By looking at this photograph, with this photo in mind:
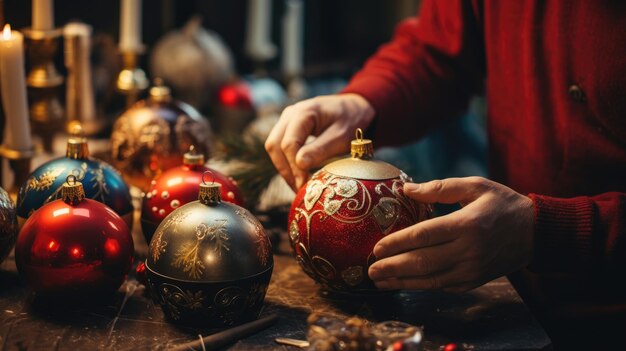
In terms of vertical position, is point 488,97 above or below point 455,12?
below

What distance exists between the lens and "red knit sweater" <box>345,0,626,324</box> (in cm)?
119

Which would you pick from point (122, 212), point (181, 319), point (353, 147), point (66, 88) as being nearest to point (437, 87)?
point (353, 147)

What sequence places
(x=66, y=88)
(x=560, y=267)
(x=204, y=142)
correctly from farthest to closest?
(x=66, y=88)
(x=204, y=142)
(x=560, y=267)

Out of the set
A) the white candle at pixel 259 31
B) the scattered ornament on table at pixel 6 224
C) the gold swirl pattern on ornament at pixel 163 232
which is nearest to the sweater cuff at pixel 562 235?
the gold swirl pattern on ornament at pixel 163 232

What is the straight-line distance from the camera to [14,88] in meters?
1.43

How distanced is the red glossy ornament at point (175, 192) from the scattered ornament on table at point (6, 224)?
203 mm

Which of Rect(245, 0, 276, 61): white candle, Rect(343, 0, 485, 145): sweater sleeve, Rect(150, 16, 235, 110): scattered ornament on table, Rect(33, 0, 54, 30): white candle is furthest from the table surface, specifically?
Rect(245, 0, 276, 61): white candle

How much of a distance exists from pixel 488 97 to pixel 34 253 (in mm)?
1007

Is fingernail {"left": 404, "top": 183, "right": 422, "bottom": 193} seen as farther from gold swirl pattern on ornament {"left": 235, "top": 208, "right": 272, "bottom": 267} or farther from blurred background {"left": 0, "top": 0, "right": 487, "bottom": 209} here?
blurred background {"left": 0, "top": 0, "right": 487, "bottom": 209}

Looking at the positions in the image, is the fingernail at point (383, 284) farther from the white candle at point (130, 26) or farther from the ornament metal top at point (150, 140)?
the white candle at point (130, 26)

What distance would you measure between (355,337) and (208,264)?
224mm

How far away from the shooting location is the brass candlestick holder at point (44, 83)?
171cm

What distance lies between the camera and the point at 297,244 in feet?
3.92

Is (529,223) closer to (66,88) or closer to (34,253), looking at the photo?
(34,253)
